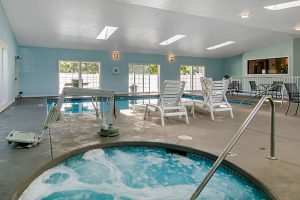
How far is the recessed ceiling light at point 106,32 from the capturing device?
386 inches

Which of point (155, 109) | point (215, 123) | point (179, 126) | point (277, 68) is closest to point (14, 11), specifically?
point (155, 109)

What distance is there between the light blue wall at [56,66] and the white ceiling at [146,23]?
1.64 ft

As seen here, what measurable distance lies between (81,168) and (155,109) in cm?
247

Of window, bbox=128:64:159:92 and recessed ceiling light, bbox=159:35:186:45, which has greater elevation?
recessed ceiling light, bbox=159:35:186:45

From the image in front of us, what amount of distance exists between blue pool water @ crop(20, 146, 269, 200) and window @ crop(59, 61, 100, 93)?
993 cm

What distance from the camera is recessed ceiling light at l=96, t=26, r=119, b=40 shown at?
9.80m

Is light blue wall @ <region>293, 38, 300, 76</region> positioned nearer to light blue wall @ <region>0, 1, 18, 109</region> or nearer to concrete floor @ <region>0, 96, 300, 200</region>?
concrete floor @ <region>0, 96, 300, 200</region>

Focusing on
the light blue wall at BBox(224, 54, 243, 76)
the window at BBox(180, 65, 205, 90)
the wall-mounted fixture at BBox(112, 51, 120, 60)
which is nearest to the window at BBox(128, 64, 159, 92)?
the wall-mounted fixture at BBox(112, 51, 120, 60)

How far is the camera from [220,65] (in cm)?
1698

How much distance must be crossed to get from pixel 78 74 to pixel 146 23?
5.60 m

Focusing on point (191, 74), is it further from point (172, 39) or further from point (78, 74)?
point (78, 74)

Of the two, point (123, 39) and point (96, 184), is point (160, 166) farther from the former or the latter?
point (123, 39)

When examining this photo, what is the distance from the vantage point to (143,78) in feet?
48.4

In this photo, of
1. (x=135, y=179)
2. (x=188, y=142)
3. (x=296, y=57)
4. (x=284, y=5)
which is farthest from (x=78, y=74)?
(x=296, y=57)
